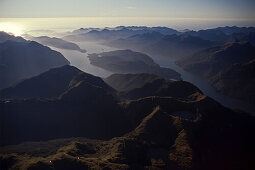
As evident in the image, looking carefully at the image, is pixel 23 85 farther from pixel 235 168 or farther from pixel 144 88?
pixel 235 168

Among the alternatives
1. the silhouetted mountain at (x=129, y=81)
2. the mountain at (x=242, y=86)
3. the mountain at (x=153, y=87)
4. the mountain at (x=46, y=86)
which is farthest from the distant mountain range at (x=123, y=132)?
the mountain at (x=242, y=86)

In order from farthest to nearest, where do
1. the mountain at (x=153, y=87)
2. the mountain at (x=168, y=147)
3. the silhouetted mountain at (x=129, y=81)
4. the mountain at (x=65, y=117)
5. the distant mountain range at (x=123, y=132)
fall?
the silhouetted mountain at (x=129, y=81)
the mountain at (x=153, y=87)
the mountain at (x=65, y=117)
the distant mountain range at (x=123, y=132)
the mountain at (x=168, y=147)

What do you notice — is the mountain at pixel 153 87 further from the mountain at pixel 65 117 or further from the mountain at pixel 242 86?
the mountain at pixel 242 86

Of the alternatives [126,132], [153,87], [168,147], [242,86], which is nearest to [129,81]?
[153,87]

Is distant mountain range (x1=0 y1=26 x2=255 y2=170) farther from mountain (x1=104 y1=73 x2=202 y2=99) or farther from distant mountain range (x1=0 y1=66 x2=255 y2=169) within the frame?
mountain (x1=104 y1=73 x2=202 y2=99)

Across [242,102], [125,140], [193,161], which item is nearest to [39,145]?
[125,140]

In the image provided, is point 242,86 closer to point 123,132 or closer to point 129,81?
point 129,81

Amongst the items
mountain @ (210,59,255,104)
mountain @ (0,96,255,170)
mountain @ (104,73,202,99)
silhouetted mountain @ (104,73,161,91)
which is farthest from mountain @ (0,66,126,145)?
mountain @ (210,59,255,104)
